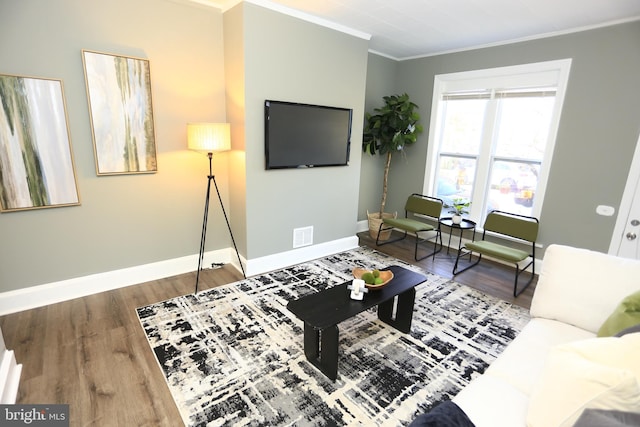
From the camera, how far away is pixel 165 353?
90.0 inches

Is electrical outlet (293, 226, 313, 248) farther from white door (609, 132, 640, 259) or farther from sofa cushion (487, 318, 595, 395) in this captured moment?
white door (609, 132, 640, 259)

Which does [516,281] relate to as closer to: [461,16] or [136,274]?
[461,16]

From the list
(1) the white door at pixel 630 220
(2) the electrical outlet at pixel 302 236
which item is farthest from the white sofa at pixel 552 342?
(2) the electrical outlet at pixel 302 236

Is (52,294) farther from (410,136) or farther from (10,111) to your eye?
(410,136)

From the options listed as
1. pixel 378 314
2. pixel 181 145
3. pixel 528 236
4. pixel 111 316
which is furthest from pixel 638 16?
pixel 111 316

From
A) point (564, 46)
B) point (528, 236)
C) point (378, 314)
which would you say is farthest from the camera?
point (528, 236)

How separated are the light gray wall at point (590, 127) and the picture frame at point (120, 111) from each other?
156 inches

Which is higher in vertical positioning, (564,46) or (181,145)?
(564,46)

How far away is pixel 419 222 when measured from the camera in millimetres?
4492

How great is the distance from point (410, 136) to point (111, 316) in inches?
159

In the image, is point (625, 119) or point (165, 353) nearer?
point (165, 353)

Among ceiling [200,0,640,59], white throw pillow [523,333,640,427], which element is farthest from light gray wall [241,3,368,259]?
white throw pillow [523,333,640,427]

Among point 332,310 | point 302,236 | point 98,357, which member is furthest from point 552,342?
point 98,357

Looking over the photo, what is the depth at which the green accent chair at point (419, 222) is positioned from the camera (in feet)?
14.0
